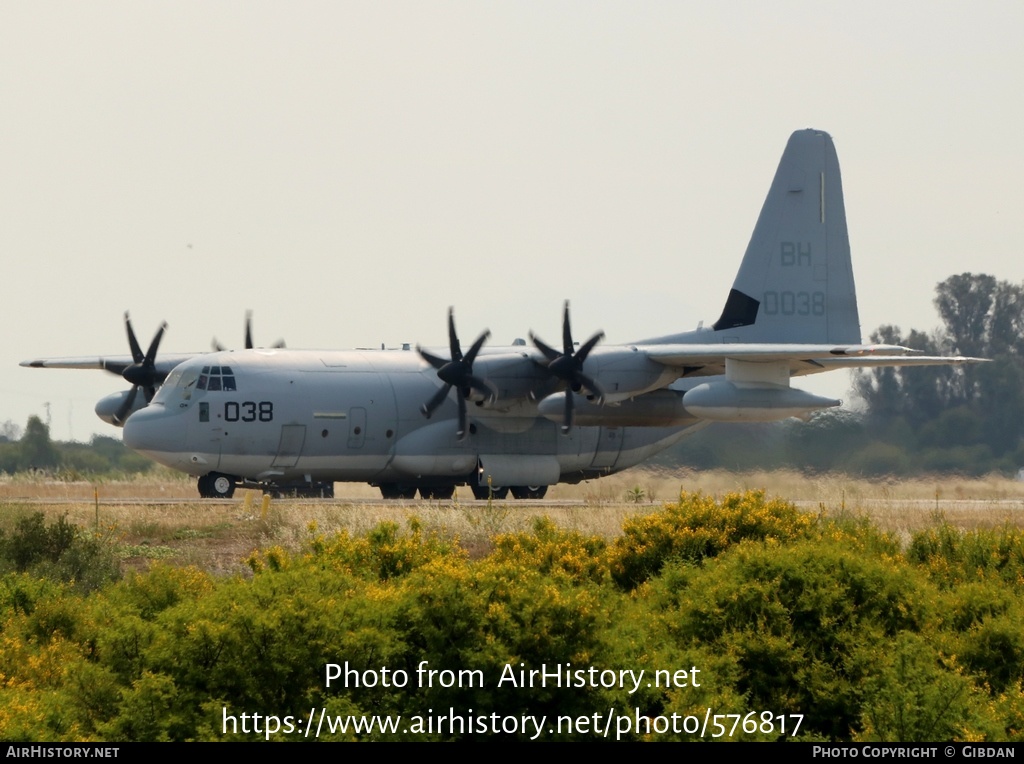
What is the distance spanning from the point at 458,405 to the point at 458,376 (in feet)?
2.47

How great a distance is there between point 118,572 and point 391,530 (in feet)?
15.9

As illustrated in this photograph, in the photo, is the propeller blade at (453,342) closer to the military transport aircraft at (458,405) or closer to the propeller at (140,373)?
the military transport aircraft at (458,405)

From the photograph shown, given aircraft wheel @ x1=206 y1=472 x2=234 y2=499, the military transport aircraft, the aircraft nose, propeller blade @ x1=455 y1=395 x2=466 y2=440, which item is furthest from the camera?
propeller blade @ x1=455 y1=395 x2=466 y2=440

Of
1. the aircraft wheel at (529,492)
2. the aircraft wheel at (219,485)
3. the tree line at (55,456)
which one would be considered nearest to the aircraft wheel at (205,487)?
the aircraft wheel at (219,485)

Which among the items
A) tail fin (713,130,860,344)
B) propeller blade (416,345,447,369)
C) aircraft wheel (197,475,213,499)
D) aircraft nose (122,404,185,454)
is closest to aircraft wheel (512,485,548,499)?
propeller blade (416,345,447,369)

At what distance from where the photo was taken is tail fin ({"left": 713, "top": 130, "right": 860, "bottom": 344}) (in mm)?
34344

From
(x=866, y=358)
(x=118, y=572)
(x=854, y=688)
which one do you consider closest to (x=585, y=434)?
(x=866, y=358)

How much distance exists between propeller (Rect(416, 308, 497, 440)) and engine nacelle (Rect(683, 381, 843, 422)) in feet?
14.1

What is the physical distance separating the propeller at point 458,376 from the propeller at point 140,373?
6.85 m

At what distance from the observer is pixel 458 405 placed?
1185 inches

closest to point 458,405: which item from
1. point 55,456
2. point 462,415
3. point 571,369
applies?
point 462,415

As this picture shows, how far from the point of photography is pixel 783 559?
10.7m

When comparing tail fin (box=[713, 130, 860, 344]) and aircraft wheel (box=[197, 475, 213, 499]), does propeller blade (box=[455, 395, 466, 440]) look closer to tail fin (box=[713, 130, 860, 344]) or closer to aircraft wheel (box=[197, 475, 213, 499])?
aircraft wheel (box=[197, 475, 213, 499])

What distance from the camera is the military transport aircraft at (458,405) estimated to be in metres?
28.7
